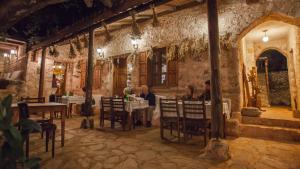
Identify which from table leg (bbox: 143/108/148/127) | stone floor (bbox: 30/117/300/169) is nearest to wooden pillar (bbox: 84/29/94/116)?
stone floor (bbox: 30/117/300/169)

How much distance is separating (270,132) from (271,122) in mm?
451

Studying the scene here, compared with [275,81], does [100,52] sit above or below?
above

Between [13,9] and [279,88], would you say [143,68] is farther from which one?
[279,88]

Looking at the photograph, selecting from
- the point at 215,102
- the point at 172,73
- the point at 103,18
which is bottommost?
the point at 215,102

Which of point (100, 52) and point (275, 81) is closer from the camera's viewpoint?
point (100, 52)

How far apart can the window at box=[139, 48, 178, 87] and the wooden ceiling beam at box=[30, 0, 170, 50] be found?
2003mm

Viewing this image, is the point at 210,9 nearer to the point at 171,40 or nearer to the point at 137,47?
the point at 171,40

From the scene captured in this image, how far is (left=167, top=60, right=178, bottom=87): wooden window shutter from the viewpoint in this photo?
19.6 feet

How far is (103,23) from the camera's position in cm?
527

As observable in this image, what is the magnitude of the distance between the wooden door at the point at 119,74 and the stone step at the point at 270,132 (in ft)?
16.3

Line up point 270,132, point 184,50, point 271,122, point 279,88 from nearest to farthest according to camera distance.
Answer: point 270,132 < point 271,122 < point 184,50 < point 279,88

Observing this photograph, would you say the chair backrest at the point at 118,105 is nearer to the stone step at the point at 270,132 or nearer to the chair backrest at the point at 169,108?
the chair backrest at the point at 169,108

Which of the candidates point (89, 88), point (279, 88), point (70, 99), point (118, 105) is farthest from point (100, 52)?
point (279, 88)

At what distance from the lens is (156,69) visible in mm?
6633
